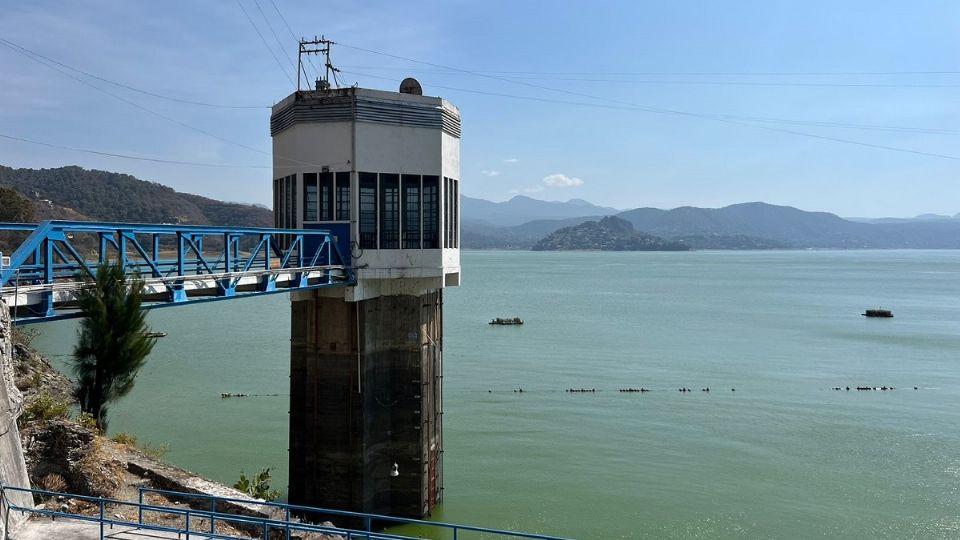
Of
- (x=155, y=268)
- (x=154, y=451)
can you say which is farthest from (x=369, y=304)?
(x=154, y=451)

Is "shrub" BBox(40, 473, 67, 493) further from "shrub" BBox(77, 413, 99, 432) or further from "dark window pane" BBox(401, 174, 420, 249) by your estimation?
"dark window pane" BBox(401, 174, 420, 249)

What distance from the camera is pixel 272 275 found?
50.9 ft

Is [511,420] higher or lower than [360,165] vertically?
lower

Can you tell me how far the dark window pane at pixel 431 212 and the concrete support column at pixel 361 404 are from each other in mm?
1534

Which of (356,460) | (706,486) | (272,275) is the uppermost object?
(272,275)

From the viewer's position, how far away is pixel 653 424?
30109 mm

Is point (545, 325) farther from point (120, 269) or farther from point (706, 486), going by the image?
point (120, 269)

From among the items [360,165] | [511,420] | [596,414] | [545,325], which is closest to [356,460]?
[360,165]

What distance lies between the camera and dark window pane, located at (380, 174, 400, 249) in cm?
1838

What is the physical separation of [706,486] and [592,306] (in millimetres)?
62238

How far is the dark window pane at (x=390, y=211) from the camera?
18375mm

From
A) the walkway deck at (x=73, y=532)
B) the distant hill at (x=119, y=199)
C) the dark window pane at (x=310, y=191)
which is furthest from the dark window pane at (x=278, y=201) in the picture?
the distant hill at (x=119, y=199)

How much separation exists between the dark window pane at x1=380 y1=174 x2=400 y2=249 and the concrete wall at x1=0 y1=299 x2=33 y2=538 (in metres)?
9.96

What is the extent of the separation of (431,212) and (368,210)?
159 centimetres
